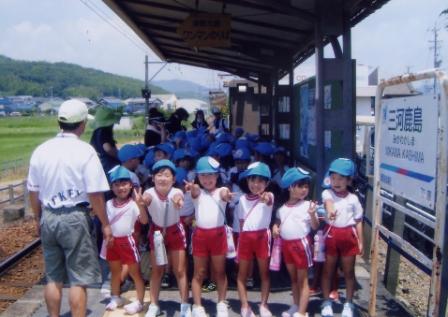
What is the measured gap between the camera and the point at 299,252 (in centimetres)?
490

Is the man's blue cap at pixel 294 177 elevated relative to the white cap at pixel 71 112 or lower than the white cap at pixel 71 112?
lower

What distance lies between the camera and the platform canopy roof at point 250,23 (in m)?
6.16

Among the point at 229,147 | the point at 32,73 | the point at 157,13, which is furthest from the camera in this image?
the point at 32,73

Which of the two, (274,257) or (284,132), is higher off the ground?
(284,132)

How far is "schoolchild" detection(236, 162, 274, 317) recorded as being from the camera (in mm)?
5023

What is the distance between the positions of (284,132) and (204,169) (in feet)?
18.5

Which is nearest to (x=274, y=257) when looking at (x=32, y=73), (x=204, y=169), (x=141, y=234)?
(x=204, y=169)

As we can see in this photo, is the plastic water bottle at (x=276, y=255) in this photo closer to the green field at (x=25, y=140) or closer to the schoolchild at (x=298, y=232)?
the schoolchild at (x=298, y=232)

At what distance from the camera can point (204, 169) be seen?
198 inches

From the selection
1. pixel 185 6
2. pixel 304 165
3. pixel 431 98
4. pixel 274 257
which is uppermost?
pixel 185 6

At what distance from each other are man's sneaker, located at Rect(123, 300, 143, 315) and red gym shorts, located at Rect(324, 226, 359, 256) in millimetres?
1788

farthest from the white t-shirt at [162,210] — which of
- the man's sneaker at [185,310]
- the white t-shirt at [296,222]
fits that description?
the white t-shirt at [296,222]

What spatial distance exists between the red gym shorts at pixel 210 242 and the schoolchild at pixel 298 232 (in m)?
0.48

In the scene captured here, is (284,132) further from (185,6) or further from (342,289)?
(342,289)
